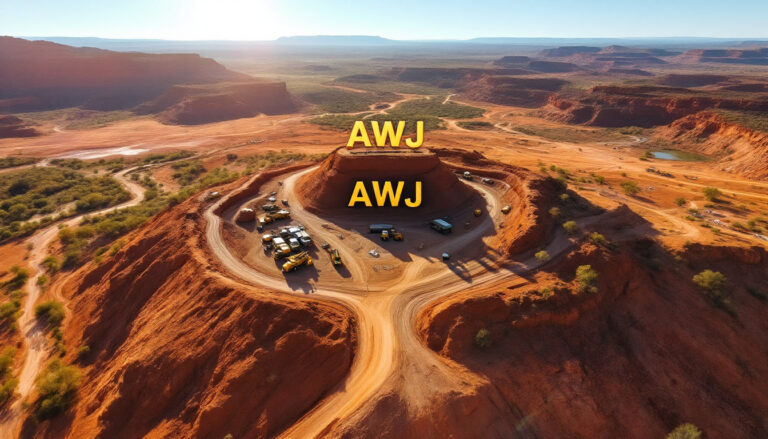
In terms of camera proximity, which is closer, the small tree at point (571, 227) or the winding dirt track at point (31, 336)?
the winding dirt track at point (31, 336)

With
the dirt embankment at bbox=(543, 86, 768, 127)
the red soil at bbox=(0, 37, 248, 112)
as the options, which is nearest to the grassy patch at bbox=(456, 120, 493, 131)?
the dirt embankment at bbox=(543, 86, 768, 127)

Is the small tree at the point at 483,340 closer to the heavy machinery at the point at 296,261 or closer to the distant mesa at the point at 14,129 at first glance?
the heavy machinery at the point at 296,261

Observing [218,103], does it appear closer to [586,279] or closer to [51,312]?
[51,312]

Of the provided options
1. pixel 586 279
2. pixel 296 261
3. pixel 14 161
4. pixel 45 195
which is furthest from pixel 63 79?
pixel 586 279

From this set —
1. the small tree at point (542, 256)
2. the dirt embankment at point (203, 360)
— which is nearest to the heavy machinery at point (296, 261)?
the dirt embankment at point (203, 360)

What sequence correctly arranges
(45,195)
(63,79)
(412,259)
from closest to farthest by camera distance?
(412,259) → (45,195) → (63,79)

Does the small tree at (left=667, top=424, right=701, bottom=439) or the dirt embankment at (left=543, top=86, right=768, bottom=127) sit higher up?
the dirt embankment at (left=543, top=86, right=768, bottom=127)

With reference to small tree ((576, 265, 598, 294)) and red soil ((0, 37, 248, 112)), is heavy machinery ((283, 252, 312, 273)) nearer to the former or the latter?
small tree ((576, 265, 598, 294))
